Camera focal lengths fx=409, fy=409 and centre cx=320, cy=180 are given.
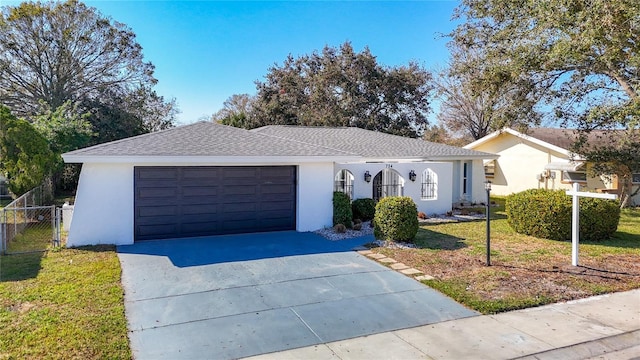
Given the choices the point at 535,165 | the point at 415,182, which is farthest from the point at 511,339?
the point at 535,165

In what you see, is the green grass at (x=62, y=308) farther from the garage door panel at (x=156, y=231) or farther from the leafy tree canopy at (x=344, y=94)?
the leafy tree canopy at (x=344, y=94)

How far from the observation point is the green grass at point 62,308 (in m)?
4.77

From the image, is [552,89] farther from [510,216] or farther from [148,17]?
[148,17]

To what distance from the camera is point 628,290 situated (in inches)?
289

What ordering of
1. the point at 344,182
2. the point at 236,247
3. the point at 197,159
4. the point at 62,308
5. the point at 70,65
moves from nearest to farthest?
the point at 62,308
the point at 236,247
the point at 197,159
the point at 344,182
the point at 70,65

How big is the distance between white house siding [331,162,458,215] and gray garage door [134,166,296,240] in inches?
106

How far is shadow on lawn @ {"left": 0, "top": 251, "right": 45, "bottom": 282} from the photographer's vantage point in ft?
24.7

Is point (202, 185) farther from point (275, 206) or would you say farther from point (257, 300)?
point (257, 300)

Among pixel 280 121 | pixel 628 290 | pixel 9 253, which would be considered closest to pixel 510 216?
pixel 628 290

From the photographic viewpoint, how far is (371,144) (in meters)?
18.1

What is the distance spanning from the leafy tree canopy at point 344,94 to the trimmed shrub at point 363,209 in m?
17.5

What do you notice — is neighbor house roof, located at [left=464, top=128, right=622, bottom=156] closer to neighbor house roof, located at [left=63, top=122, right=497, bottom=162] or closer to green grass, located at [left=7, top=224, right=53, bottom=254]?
neighbor house roof, located at [left=63, top=122, right=497, bottom=162]

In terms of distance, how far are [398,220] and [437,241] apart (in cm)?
156

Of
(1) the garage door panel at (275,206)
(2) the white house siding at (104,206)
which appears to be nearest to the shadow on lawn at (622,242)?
(1) the garage door panel at (275,206)
